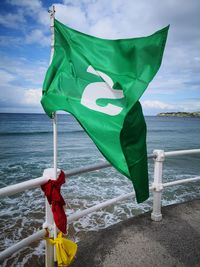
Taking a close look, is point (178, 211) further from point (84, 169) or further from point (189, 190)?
point (189, 190)

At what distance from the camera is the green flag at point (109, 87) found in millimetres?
→ 2059

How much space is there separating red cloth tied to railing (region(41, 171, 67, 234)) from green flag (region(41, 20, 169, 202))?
0.68 metres

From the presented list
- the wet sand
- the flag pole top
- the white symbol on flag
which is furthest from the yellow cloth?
the flag pole top

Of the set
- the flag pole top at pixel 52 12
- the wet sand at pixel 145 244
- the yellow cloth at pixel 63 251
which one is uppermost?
the flag pole top at pixel 52 12

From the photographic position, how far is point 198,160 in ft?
58.5

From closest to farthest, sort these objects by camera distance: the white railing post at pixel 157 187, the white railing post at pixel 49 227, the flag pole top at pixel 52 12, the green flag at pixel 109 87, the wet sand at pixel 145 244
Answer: the green flag at pixel 109 87, the flag pole top at pixel 52 12, the white railing post at pixel 49 227, the wet sand at pixel 145 244, the white railing post at pixel 157 187

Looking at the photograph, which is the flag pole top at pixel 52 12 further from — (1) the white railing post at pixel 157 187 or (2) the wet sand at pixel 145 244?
(2) the wet sand at pixel 145 244

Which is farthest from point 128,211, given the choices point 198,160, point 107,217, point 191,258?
point 198,160

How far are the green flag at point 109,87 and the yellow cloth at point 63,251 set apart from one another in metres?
0.92

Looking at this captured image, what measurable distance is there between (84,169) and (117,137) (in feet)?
3.07

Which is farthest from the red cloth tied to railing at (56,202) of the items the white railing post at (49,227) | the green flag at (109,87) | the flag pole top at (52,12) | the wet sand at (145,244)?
the flag pole top at (52,12)

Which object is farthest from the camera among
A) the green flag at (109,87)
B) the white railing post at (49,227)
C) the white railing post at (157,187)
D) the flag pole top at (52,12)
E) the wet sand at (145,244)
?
the white railing post at (157,187)

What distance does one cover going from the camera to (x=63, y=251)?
2295 mm

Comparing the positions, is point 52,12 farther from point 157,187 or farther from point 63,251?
point 157,187
